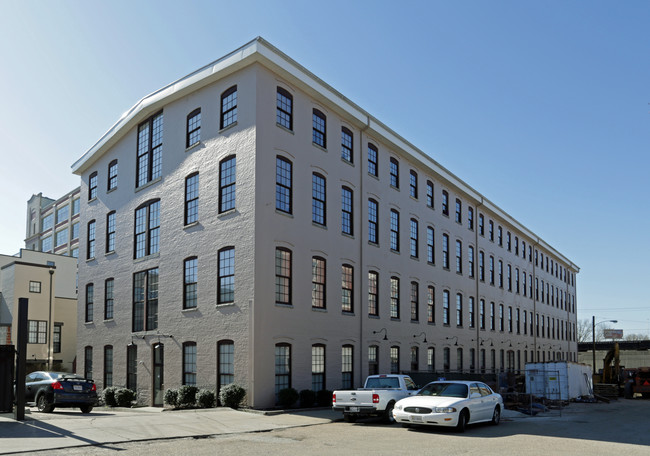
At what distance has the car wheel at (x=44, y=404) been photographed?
72.7ft

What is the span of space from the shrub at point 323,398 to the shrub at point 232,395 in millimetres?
3620

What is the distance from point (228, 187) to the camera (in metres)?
27.0

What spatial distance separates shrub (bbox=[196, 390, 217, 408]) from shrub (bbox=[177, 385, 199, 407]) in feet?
2.73

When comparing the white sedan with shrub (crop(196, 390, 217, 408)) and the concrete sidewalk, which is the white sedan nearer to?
the concrete sidewalk

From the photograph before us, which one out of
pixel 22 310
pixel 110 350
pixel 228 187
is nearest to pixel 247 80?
pixel 228 187

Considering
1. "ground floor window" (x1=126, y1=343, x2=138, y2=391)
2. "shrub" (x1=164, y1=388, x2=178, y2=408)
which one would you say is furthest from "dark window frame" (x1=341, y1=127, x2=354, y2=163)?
"ground floor window" (x1=126, y1=343, x2=138, y2=391)

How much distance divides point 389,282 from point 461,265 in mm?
12394

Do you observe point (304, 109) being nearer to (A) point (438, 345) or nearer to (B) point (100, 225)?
(B) point (100, 225)

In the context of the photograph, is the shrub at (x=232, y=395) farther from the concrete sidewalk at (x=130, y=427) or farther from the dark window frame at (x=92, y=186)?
the dark window frame at (x=92, y=186)

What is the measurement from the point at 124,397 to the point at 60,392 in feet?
26.5

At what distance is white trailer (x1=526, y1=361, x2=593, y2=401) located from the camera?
120 feet

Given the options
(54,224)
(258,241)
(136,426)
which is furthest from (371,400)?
(54,224)

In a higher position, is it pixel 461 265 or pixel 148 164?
pixel 148 164

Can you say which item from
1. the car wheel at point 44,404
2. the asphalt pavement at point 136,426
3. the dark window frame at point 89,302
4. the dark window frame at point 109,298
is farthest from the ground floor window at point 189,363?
the dark window frame at point 89,302
